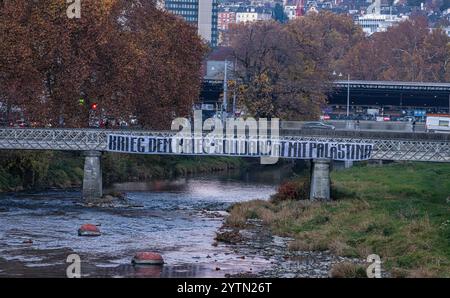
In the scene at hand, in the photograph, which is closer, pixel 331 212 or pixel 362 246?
pixel 362 246

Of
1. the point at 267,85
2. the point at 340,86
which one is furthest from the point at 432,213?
the point at 340,86

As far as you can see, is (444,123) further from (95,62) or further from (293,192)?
(293,192)

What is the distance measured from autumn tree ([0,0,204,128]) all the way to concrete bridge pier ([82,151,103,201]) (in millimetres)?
12042

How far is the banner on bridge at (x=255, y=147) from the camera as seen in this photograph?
81812 mm

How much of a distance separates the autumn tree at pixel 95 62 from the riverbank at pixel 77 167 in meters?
3.02

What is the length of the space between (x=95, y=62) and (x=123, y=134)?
20421 mm

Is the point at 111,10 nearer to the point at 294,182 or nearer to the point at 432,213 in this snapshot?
the point at 294,182

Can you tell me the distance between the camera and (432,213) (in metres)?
68.4

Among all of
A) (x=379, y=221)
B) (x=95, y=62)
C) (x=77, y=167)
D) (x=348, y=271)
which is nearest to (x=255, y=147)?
(x=379, y=221)

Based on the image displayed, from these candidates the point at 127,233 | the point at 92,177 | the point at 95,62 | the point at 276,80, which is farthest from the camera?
the point at 276,80

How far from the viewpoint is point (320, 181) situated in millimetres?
80938
